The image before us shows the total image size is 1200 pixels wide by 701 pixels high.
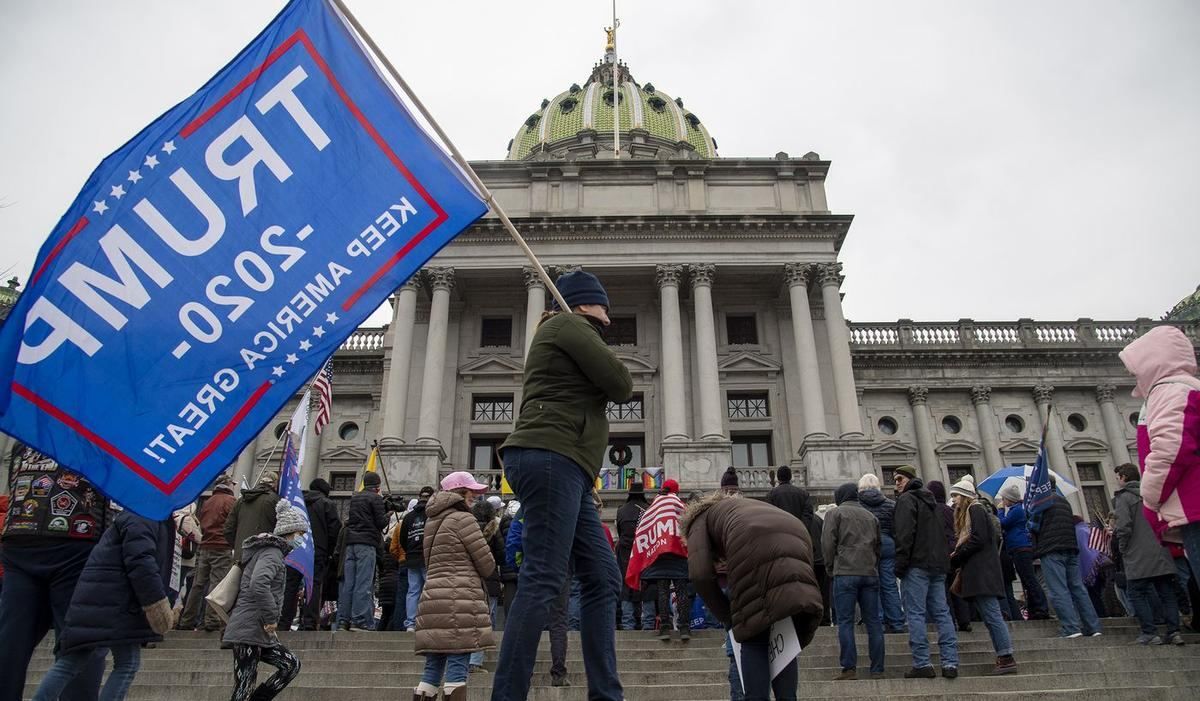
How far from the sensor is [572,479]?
4.14 metres

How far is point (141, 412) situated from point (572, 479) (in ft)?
7.84

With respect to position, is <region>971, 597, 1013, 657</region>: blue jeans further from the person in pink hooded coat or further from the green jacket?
the green jacket

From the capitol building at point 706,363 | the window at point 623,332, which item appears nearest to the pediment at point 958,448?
the capitol building at point 706,363

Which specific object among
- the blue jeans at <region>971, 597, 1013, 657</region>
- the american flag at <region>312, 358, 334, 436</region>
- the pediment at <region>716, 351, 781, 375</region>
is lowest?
the blue jeans at <region>971, 597, 1013, 657</region>

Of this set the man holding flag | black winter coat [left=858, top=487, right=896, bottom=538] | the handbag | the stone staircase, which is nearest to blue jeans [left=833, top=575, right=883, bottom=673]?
the stone staircase

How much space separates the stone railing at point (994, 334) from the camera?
38250 mm

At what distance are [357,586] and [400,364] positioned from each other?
18.7 m

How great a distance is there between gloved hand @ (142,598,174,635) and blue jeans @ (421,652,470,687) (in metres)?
Result: 1.74

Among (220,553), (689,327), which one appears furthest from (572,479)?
(689,327)

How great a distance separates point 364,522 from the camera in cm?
1108

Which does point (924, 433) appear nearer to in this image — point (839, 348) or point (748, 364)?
point (839, 348)

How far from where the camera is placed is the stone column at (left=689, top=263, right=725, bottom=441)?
27.4 metres

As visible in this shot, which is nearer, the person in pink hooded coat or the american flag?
the person in pink hooded coat

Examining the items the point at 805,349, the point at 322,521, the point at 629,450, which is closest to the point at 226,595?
the point at 322,521
